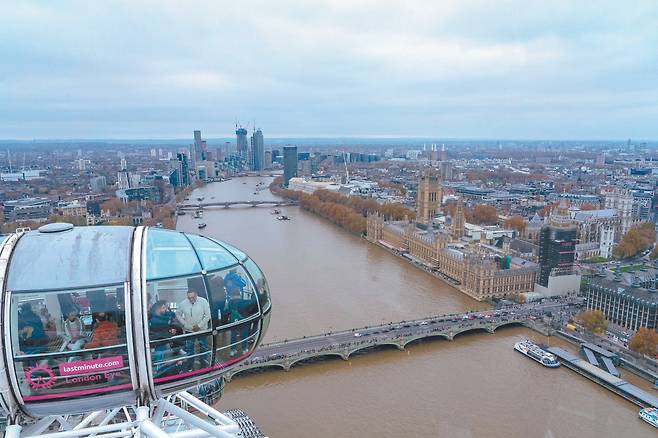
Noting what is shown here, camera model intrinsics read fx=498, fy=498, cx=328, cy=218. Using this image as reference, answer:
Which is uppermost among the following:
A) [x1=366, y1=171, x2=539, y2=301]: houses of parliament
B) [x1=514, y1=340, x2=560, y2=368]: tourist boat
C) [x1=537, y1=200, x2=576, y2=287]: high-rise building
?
[x1=537, y1=200, x2=576, y2=287]: high-rise building

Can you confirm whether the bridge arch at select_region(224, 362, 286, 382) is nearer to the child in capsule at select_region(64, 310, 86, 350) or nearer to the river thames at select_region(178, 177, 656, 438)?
the river thames at select_region(178, 177, 656, 438)

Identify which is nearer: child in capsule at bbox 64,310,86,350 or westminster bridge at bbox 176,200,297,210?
child in capsule at bbox 64,310,86,350

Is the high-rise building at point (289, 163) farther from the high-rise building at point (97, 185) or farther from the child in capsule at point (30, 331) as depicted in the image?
the child in capsule at point (30, 331)

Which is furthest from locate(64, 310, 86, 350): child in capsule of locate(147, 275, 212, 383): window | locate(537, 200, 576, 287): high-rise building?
locate(537, 200, 576, 287): high-rise building

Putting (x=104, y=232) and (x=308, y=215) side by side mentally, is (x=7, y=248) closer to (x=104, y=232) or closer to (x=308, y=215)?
(x=104, y=232)

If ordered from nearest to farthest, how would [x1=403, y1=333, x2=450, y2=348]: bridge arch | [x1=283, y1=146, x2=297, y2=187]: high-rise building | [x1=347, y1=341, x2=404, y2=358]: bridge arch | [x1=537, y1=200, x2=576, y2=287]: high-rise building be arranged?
1. [x1=347, y1=341, x2=404, y2=358]: bridge arch
2. [x1=403, y1=333, x2=450, y2=348]: bridge arch
3. [x1=537, y1=200, x2=576, y2=287]: high-rise building
4. [x1=283, y1=146, x2=297, y2=187]: high-rise building

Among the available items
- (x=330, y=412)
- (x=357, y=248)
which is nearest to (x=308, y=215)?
(x=357, y=248)

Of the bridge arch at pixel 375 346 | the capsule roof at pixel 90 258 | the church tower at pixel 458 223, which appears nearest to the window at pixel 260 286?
the capsule roof at pixel 90 258
